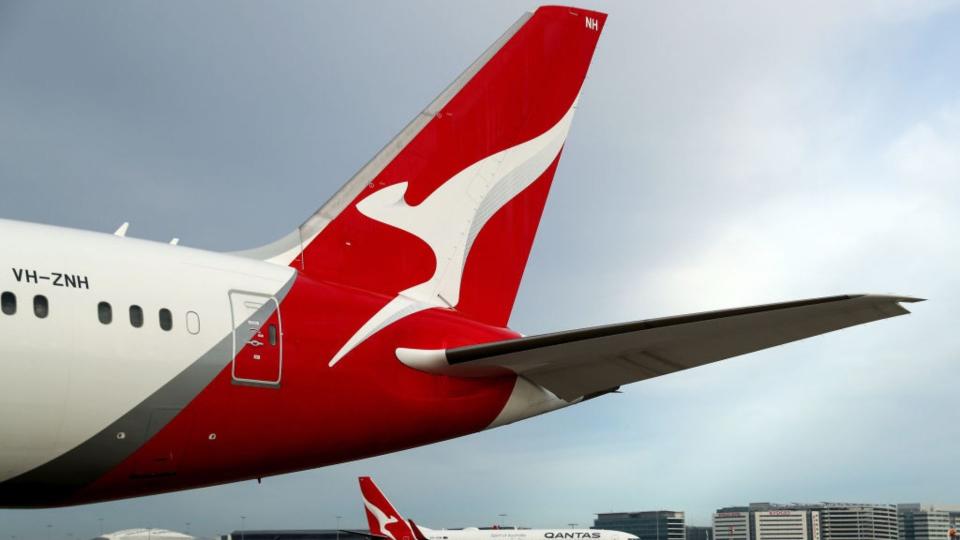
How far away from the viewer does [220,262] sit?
11062 millimetres

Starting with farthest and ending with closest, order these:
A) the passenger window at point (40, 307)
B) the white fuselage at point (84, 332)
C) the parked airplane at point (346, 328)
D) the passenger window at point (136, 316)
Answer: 1. the passenger window at point (136, 316)
2. the parked airplane at point (346, 328)
3. the passenger window at point (40, 307)
4. the white fuselage at point (84, 332)

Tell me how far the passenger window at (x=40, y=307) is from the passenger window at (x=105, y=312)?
46cm

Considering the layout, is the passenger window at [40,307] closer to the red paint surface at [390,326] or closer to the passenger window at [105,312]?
the passenger window at [105,312]

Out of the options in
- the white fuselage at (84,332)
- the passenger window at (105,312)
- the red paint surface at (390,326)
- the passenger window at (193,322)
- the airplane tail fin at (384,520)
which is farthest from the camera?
the airplane tail fin at (384,520)

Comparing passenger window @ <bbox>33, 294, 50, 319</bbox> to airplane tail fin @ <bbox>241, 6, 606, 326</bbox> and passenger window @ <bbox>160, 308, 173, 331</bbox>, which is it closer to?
passenger window @ <bbox>160, 308, 173, 331</bbox>

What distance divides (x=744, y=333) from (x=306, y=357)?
438 centimetres

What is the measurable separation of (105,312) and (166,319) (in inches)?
23.3

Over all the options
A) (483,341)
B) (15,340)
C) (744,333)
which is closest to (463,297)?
(483,341)

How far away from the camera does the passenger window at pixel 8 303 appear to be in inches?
355

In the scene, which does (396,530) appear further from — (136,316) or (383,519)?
(136,316)

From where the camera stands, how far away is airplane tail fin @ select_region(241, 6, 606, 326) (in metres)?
12.7

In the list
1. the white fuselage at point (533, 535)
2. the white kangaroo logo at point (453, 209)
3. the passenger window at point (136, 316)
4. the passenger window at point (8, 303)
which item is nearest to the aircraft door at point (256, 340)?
the passenger window at point (136, 316)

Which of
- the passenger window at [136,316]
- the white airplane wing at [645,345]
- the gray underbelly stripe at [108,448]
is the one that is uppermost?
the white airplane wing at [645,345]

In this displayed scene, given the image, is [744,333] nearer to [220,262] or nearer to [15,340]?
[220,262]
